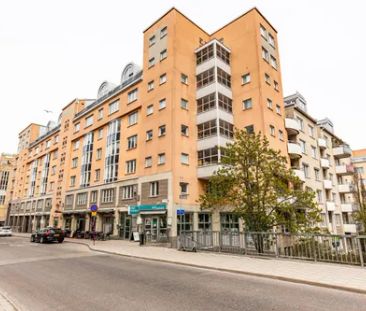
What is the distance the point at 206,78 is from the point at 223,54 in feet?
11.6

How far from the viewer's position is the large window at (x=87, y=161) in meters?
34.8

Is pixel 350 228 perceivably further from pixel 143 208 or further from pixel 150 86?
pixel 150 86

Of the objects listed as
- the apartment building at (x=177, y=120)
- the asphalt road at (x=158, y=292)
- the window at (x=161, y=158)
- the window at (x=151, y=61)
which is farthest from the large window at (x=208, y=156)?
the asphalt road at (x=158, y=292)

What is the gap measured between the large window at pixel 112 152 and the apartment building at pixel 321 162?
1949 centimetres

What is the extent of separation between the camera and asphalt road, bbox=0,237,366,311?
6.17 meters

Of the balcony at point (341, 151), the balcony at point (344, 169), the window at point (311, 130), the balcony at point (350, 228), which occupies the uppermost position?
the window at point (311, 130)

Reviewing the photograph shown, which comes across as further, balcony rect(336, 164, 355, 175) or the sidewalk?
balcony rect(336, 164, 355, 175)

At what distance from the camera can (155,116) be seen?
26.0 meters

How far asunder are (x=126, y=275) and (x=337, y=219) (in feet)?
111

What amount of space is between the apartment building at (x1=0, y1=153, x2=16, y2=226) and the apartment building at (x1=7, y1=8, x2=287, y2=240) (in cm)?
4057

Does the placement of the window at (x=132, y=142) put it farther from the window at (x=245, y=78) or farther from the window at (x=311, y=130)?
the window at (x=311, y=130)

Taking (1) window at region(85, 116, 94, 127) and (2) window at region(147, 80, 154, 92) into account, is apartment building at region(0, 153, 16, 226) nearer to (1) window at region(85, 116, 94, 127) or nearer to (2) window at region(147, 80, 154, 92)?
(1) window at region(85, 116, 94, 127)

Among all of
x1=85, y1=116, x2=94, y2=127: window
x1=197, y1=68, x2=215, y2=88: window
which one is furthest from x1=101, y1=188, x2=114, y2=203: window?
x1=197, y1=68, x2=215, y2=88: window

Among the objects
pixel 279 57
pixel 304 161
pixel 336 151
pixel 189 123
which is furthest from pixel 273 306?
pixel 336 151
